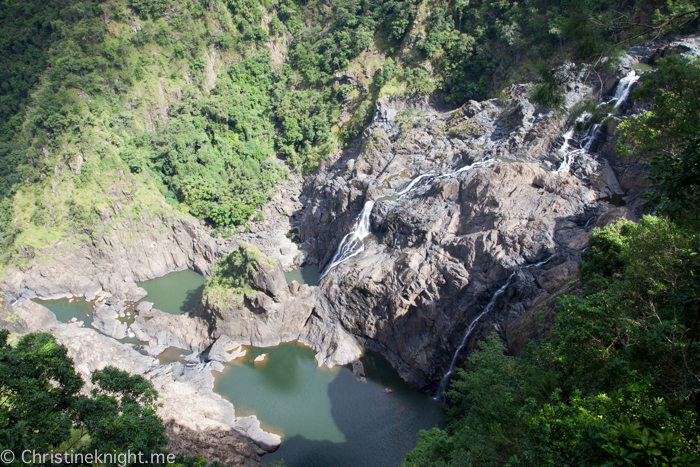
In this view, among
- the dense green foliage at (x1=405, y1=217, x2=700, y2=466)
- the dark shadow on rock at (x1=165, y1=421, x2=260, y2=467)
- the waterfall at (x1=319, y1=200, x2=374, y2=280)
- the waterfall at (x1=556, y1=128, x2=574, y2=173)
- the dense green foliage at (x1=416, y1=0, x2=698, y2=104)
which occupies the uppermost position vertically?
the dense green foliage at (x1=416, y1=0, x2=698, y2=104)

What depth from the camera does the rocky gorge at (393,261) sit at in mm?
24047

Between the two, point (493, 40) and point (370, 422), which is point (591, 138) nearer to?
point (493, 40)

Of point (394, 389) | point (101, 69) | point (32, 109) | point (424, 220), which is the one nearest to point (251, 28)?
point (101, 69)

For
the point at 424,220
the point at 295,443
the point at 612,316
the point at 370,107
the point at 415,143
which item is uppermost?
the point at 370,107

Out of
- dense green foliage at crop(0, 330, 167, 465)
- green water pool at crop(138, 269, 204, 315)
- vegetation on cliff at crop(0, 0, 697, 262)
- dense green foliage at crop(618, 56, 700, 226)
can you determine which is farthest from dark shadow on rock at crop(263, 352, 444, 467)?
vegetation on cliff at crop(0, 0, 697, 262)

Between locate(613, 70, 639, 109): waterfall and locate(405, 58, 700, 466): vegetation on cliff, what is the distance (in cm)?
1734

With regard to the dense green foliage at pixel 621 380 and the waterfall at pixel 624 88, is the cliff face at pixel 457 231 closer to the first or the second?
the waterfall at pixel 624 88

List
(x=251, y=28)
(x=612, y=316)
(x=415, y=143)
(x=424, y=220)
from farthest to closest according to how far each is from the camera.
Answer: (x=251, y=28)
(x=415, y=143)
(x=424, y=220)
(x=612, y=316)

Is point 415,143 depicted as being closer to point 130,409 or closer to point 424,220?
point 424,220

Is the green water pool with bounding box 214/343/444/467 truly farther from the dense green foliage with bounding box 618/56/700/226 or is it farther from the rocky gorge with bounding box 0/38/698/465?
the dense green foliage with bounding box 618/56/700/226

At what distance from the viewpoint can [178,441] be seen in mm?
20422

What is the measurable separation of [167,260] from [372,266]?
22.9 metres

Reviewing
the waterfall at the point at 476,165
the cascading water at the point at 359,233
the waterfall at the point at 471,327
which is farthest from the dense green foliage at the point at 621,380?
the cascading water at the point at 359,233

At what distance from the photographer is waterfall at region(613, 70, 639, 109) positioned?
97.0 ft
